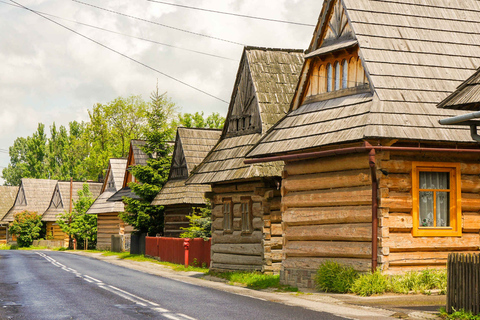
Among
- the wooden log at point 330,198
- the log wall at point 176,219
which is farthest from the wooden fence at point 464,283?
the log wall at point 176,219

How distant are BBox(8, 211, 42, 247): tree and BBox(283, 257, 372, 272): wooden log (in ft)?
194

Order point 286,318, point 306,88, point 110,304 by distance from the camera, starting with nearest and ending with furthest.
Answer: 1. point 286,318
2. point 110,304
3. point 306,88

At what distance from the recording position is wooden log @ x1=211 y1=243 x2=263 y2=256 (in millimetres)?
23547

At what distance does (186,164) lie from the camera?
3722cm

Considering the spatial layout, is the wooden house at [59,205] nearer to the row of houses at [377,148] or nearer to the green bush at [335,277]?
the row of houses at [377,148]

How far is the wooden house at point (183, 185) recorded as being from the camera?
35719mm

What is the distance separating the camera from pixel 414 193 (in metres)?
16.9

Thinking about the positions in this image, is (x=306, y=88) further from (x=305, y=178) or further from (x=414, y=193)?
(x=414, y=193)

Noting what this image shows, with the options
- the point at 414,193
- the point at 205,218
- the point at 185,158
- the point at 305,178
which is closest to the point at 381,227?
the point at 414,193

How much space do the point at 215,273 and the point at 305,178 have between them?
805 centimetres

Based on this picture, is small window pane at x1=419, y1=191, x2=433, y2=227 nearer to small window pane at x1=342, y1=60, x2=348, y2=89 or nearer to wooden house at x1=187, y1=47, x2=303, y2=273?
small window pane at x1=342, y1=60, x2=348, y2=89

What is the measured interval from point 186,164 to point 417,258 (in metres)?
21.8

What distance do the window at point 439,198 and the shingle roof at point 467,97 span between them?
301 cm

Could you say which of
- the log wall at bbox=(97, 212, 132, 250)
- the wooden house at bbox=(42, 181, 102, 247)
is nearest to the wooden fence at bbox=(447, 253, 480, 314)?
the log wall at bbox=(97, 212, 132, 250)
